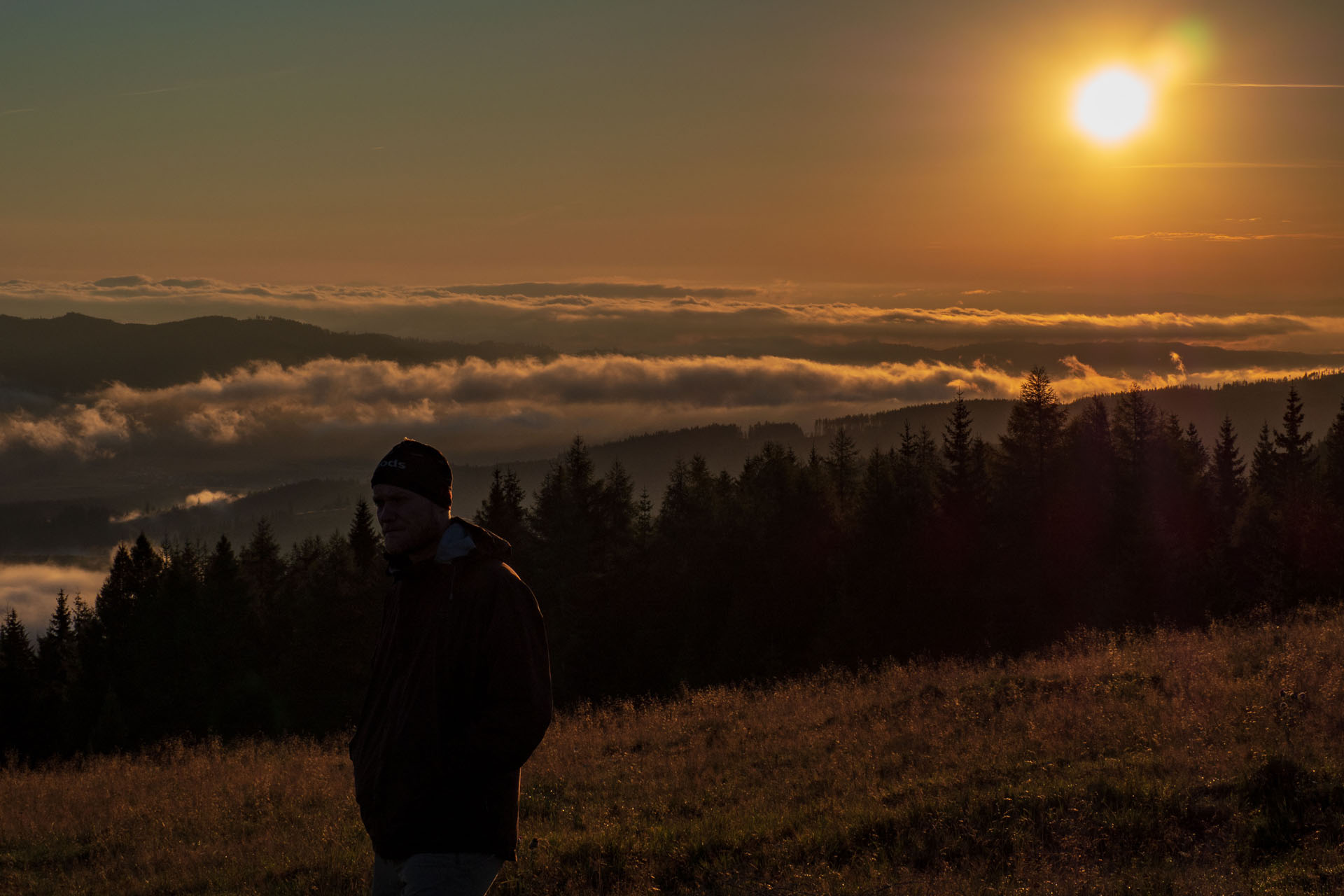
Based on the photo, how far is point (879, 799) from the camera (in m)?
9.75

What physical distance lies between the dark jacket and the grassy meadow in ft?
13.3

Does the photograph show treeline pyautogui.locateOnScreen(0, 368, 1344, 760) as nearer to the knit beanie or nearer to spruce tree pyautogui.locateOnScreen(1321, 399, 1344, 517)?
spruce tree pyautogui.locateOnScreen(1321, 399, 1344, 517)

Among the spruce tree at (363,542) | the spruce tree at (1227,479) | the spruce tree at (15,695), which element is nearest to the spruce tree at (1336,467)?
the spruce tree at (1227,479)

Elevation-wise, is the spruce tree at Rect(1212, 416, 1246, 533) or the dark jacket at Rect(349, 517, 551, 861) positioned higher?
the dark jacket at Rect(349, 517, 551, 861)

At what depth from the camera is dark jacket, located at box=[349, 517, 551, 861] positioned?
13.8 ft

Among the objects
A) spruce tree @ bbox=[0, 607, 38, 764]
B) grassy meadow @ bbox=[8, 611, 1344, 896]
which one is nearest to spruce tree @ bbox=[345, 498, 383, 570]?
spruce tree @ bbox=[0, 607, 38, 764]

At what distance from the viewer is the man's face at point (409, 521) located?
4.56m

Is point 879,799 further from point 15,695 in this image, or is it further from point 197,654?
point 15,695

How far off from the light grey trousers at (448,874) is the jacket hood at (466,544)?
1.11m

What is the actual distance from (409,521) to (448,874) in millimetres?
1370

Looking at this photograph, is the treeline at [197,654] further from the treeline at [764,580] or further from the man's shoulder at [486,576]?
the man's shoulder at [486,576]

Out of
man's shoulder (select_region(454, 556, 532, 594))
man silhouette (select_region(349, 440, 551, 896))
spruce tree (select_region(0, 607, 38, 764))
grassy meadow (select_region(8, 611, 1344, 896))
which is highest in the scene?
man's shoulder (select_region(454, 556, 532, 594))

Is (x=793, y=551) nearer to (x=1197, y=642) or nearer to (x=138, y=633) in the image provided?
(x=138, y=633)

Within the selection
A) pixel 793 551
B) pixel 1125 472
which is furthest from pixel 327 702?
pixel 1125 472
